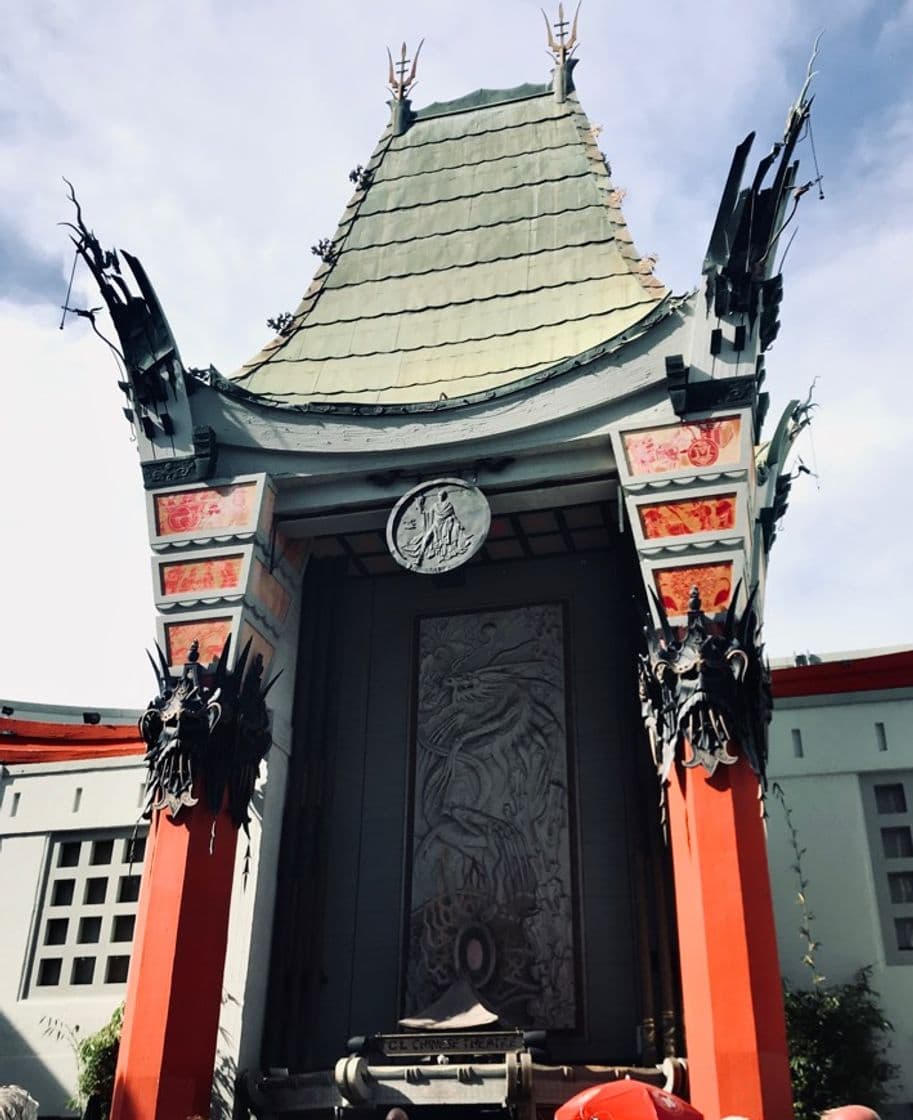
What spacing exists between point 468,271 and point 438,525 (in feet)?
19.4

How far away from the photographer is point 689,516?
15.1 m

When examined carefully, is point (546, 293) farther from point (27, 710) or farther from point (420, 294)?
point (27, 710)

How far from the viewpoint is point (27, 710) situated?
89.7 ft

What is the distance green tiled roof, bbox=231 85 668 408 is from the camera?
18125 mm

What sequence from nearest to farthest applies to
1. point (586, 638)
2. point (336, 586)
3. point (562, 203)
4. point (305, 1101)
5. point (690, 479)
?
point (305, 1101), point (690, 479), point (586, 638), point (336, 586), point (562, 203)

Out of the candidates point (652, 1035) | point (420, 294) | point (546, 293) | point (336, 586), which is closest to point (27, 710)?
point (336, 586)

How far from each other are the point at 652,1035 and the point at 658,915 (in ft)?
4.81

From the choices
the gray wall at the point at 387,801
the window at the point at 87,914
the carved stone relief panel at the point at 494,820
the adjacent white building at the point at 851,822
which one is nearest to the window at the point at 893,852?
the adjacent white building at the point at 851,822

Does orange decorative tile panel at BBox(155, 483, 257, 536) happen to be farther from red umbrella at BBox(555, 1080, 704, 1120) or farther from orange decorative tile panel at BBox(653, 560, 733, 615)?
red umbrella at BBox(555, 1080, 704, 1120)

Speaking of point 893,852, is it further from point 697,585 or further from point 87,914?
point 87,914

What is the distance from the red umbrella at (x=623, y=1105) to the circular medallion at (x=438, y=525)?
34.3 feet

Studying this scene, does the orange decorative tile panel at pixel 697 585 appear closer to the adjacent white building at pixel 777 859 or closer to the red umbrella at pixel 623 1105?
the adjacent white building at pixel 777 859

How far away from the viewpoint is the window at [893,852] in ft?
48.1

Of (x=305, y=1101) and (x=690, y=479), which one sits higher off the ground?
(x=690, y=479)
